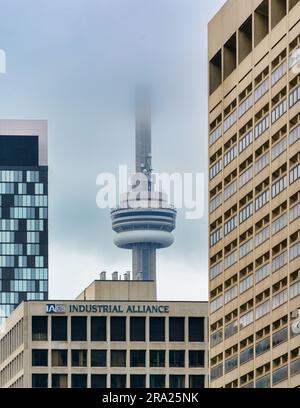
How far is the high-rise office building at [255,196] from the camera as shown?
160 meters

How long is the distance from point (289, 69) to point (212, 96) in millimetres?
37891

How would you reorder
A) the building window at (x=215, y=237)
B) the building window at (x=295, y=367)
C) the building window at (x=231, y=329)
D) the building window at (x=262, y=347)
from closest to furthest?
the building window at (x=295, y=367) < the building window at (x=262, y=347) < the building window at (x=231, y=329) < the building window at (x=215, y=237)

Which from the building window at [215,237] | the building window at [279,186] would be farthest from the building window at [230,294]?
the building window at [279,186]

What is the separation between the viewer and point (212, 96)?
200 metres

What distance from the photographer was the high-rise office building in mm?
160000

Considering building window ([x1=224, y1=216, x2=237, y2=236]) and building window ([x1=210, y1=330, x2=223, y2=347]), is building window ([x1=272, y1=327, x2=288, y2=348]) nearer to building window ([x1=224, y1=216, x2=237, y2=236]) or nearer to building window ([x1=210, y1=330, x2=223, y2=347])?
building window ([x1=224, y1=216, x2=237, y2=236])

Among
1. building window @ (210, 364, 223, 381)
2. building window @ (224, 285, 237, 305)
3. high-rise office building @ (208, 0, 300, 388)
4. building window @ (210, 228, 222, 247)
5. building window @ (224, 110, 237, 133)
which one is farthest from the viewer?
building window @ (210, 228, 222, 247)

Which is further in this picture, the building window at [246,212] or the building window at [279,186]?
the building window at [246,212]

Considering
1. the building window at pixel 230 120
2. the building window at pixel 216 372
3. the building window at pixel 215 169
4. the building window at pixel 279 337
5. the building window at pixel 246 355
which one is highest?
the building window at pixel 230 120

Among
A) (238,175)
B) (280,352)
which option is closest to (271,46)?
(238,175)

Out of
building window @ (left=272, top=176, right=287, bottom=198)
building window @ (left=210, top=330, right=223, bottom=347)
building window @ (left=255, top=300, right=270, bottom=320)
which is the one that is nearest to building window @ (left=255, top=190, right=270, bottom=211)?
building window @ (left=272, top=176, right=287, bottom=198)

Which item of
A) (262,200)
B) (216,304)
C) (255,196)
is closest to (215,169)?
(216,304)

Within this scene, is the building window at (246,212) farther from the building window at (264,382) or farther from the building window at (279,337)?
the building window at (264,382)
